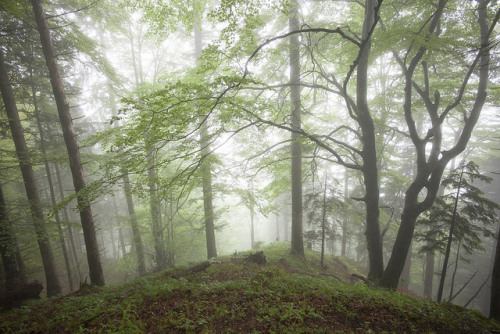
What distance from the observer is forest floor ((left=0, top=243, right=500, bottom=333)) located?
11.4ft

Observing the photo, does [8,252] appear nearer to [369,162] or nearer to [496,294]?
[369,162]

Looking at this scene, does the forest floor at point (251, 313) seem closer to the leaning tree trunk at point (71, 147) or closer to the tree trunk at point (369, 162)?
the leaning tree trunk at point (71, 147)

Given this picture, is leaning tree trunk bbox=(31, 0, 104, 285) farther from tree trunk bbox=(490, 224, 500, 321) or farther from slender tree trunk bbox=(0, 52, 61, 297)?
tree trunk bbox=(490, 224, 500, 321)

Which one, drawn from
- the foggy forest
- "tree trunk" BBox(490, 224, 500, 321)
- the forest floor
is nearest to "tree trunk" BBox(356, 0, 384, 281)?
the foggy forest

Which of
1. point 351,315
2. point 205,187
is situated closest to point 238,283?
point 351,315

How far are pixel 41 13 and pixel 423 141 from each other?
1290 cm

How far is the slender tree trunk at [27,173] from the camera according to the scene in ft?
26.5

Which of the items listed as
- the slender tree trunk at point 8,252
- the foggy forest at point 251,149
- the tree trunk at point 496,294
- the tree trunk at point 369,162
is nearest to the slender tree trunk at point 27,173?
the foggy forest at point 251,149

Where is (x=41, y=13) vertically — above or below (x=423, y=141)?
above

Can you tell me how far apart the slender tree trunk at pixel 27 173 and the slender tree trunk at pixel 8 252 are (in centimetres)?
71

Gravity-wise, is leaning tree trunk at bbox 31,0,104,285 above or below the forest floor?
above

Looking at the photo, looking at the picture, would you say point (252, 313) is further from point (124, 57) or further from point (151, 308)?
point (124, 57)

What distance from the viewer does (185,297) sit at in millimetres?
4703

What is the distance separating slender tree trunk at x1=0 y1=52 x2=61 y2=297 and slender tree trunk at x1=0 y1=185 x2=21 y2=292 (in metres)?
0.71
